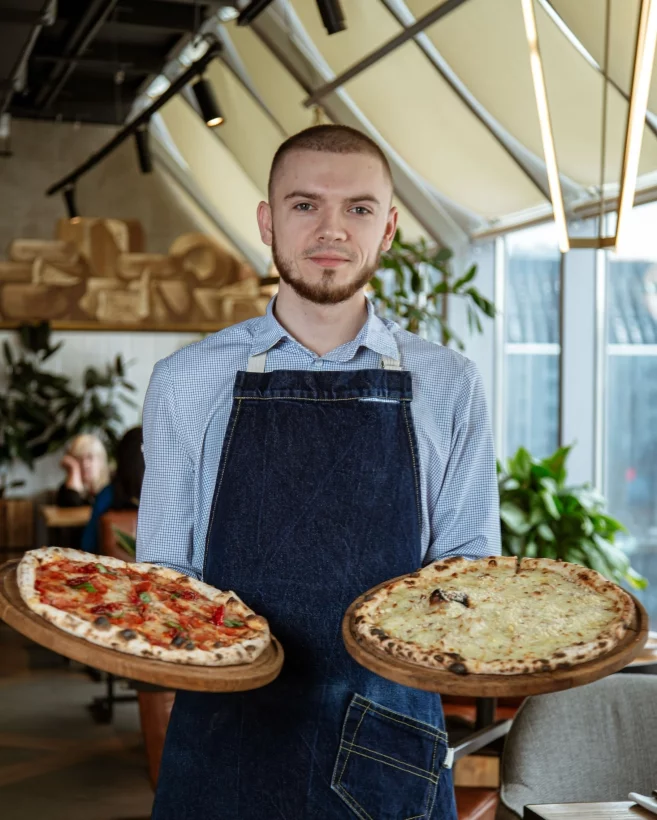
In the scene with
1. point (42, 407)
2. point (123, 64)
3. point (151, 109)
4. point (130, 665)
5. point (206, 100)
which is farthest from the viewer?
point (42, 407)

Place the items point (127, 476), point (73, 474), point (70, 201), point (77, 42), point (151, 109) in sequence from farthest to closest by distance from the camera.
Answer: point (70, 201) → point (73, 474) → point (151, 109) → point (77, 42) → point (127, 476)

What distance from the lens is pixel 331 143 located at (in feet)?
6.37

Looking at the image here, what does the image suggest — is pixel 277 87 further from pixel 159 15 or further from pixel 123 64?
pixel 123 64

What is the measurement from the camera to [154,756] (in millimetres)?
3791

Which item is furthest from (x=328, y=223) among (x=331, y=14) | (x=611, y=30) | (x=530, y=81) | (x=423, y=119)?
(x=423, y=119)

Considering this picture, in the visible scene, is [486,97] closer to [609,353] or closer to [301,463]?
[609,353]

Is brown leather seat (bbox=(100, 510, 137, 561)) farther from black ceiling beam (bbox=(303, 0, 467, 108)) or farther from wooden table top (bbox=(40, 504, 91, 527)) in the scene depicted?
black ceiling beam (bbox=(303, 0, 467, 108))

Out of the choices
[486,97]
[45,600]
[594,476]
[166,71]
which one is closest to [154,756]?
[45,600]

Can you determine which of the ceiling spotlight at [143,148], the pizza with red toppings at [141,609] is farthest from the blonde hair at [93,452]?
the pizza with red toppings at [141,609]

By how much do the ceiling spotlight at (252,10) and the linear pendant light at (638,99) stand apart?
303 centimetres

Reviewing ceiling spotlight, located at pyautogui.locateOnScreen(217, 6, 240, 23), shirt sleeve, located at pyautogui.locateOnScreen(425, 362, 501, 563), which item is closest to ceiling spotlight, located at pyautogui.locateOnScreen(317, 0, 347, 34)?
ceiling spotlight, located at pyautogui.locateOnScreen(217, 6, 240, 23)

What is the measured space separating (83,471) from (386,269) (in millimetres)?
3822

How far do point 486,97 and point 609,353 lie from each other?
1.55 meters

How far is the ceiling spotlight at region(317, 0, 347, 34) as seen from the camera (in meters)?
4.67
